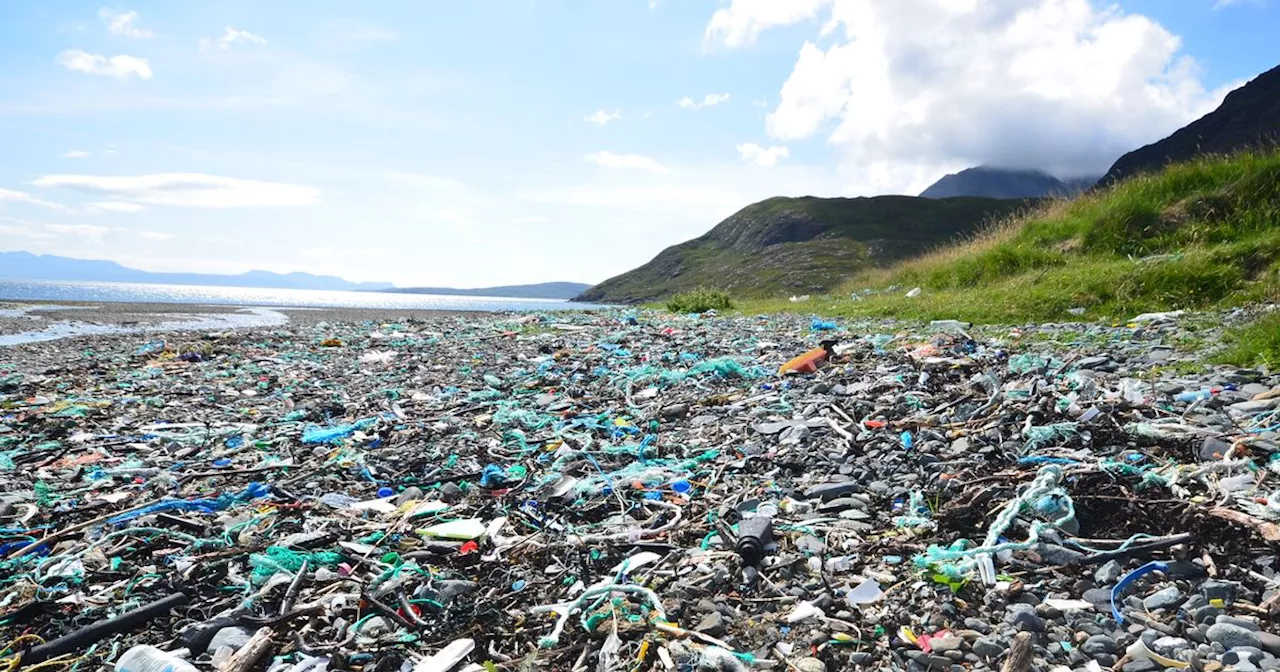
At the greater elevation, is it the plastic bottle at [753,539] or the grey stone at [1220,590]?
the grey stone at [1220,590]

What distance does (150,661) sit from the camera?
107 inches

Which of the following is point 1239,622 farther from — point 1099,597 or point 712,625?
point 712,625

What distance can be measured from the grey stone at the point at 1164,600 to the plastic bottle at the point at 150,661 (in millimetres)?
4112

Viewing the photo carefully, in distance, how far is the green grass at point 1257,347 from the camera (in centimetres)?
538

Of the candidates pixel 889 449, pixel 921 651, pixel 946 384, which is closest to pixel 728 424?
pixel 889 449

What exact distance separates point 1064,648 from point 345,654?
3.05 metres

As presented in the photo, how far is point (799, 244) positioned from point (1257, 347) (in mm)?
120675

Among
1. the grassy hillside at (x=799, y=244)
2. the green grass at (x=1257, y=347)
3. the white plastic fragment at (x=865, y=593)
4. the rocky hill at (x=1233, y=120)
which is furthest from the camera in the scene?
the grassy hillside at (x=799, y=244)

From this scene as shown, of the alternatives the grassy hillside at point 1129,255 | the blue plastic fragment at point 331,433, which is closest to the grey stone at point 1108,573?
the blue plastic fragment at point 331,433

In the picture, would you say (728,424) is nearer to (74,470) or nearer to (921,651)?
(921,651)

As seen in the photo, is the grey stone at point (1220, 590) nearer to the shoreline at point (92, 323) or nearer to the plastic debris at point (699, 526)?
the plastic debris at point (699, 526)

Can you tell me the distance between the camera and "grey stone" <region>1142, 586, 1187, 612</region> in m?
2.47

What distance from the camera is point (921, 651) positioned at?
7.82ft

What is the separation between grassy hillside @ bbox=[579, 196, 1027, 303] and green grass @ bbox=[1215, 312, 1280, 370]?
82916mm
